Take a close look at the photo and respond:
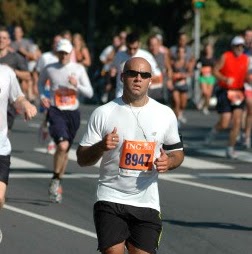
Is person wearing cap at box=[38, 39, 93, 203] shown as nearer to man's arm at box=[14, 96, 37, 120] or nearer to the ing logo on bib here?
man's arm at box=[14, 96, 37, 120]

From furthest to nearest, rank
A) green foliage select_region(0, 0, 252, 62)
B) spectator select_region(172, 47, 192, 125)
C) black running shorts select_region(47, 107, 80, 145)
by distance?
1. green foliage select_region(0, 0, 252, 62)
2. spectator select_region(172, 47, 192, 125)
3. black running shorts select_region(47, 107, 80, 145)

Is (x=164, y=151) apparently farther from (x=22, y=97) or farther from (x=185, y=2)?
(x=185, y=2)

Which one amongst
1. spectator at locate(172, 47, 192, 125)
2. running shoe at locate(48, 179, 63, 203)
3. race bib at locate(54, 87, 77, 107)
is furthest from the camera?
spectator at locate(172, 47, 192, 125)

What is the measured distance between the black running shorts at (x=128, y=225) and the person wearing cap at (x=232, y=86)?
11.4 metres

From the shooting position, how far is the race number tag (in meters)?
Answer: 8.48

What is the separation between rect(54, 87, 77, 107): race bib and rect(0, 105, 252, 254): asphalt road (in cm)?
100

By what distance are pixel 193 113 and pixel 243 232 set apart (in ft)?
64.0

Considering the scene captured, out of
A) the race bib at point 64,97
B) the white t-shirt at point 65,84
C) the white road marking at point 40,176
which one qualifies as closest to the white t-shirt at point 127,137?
the white t-shirt at point 65,84

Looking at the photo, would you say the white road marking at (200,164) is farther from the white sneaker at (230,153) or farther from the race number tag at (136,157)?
the race number tag at (136,157)

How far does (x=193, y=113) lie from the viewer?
31.8 metres

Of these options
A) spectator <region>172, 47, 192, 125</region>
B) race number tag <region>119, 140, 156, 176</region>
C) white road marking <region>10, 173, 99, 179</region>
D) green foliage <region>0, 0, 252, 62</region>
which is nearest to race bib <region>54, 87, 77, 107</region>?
white road marking <region>10, 173, 99, 179</region>

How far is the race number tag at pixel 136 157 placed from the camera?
848 cm

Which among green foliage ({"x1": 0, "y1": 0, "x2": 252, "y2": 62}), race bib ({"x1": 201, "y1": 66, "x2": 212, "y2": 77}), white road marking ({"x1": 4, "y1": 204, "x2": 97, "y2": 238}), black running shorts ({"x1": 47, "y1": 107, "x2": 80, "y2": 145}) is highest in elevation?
green foliage ({"x1": 0, "y1": 0, "x2": 252, "y2": 62})

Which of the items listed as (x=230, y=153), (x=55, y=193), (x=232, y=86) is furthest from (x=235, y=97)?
(x=55, y=193)
